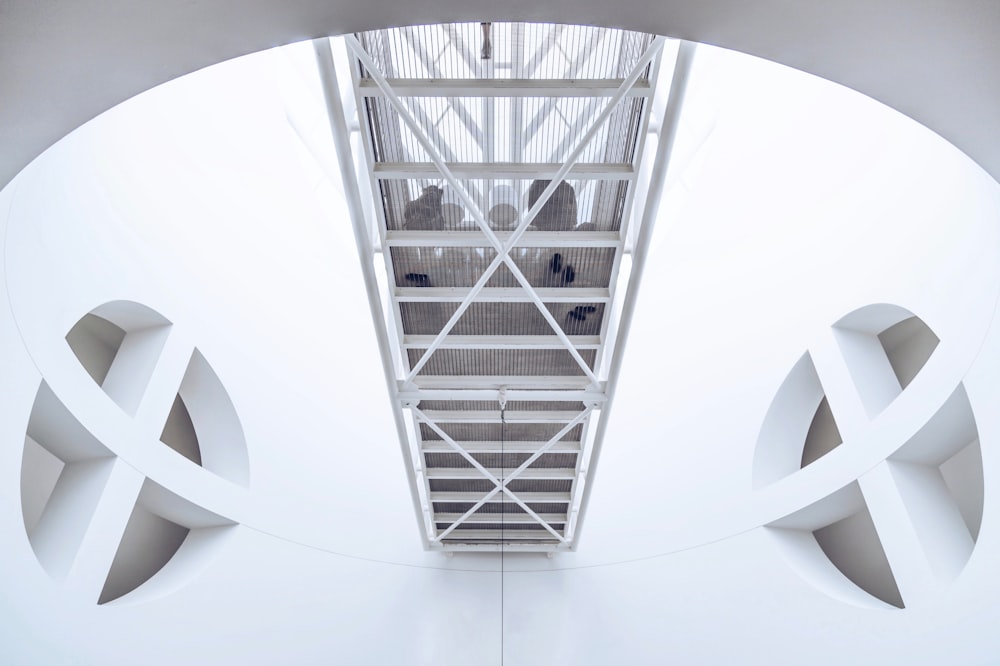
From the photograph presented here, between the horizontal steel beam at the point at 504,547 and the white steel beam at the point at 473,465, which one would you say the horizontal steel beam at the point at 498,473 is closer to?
the white steel beam at the point at 473,465

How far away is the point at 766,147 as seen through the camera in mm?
15680

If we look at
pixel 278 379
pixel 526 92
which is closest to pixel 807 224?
pixel 526 92

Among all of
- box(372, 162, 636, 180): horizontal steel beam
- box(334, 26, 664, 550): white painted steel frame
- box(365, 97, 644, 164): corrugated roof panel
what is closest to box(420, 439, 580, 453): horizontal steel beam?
box(334, 26, 664, 550): white painted steel frame

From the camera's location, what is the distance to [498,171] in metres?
9.98

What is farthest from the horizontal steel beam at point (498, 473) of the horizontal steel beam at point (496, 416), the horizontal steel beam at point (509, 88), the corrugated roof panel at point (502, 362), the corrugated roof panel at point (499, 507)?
the horizontal steel beam at point (509, 88)

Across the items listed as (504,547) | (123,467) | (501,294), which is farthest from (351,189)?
(504,547)

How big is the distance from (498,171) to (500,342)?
378 cm

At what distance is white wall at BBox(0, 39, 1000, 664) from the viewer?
Answer: 1191 cm

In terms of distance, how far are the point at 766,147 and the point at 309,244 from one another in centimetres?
1164

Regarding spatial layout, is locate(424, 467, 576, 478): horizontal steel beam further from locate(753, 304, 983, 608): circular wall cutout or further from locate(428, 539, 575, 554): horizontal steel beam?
locate(753, 304, 983, 608): circular wall cutout

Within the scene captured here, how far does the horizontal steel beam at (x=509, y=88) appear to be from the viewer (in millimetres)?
8844

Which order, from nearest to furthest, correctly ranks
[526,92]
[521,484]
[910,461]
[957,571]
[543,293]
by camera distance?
[526,92] < [543,293] < [957,571] < [910,461] < [521,484]

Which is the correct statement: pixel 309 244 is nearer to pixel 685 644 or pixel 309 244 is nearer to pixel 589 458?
pixel 589 458

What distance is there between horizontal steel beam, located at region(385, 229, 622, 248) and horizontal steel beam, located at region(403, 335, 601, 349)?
232 centimetres
